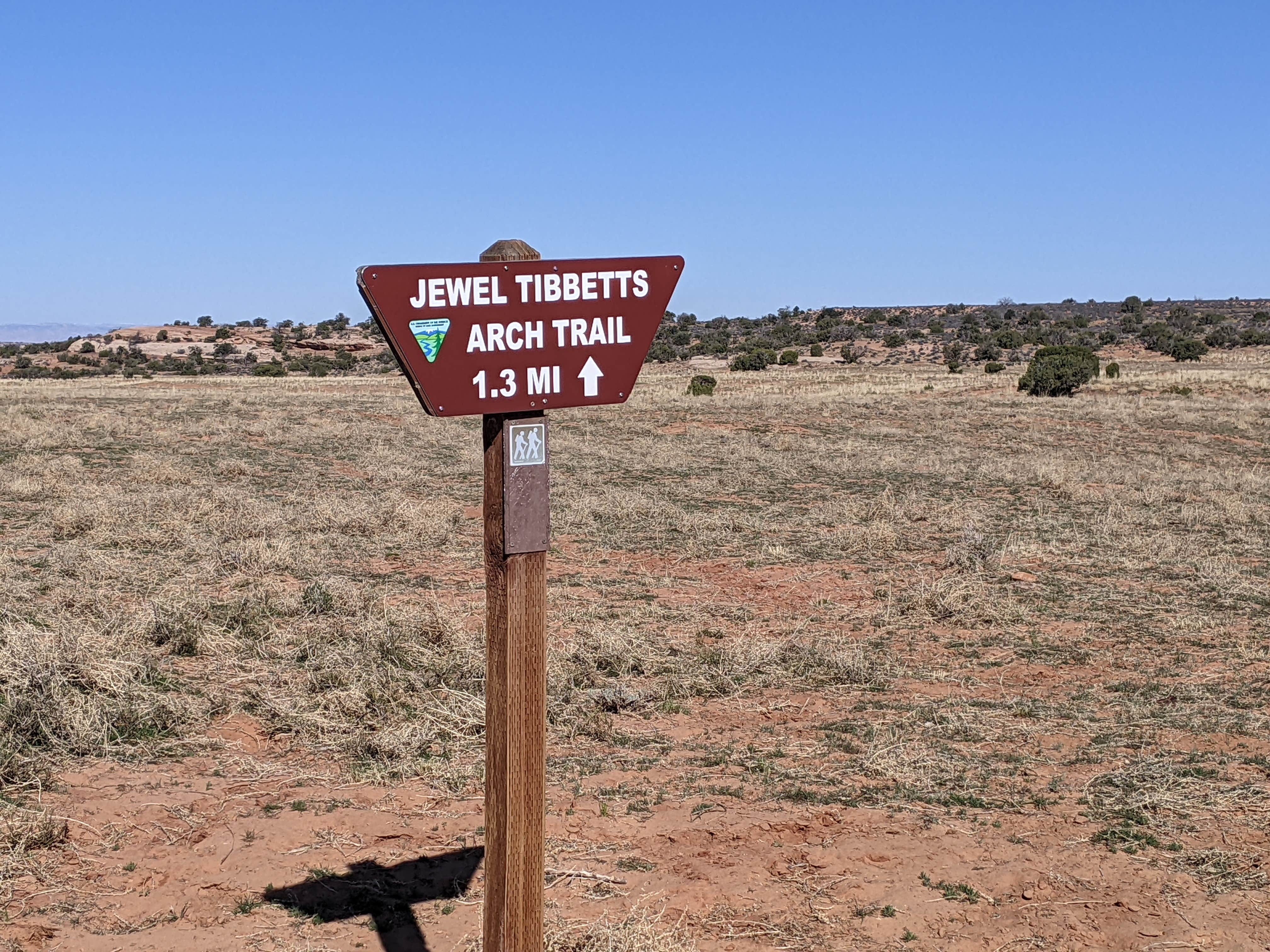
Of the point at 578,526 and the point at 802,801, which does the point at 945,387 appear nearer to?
the point at 578,526

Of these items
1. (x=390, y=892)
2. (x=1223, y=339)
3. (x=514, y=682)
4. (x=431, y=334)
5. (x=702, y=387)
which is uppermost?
(x=1223, y=339)

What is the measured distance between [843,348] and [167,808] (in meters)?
67.8

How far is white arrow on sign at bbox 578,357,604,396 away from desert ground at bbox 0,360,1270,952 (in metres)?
2.17

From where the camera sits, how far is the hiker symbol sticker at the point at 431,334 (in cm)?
307

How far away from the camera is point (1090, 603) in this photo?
392 inches

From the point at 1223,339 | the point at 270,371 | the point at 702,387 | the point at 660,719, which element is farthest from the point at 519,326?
the point at 1223,339

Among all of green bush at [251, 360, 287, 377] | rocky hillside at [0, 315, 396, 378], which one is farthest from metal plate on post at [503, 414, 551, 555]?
green bush at [251, 360, 287, 377]

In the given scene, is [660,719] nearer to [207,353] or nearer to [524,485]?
[524,485]

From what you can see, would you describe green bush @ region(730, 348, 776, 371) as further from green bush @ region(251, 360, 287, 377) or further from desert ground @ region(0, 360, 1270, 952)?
desert ground @ region(0, 360, 1270, 952)

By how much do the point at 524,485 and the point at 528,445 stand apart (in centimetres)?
12

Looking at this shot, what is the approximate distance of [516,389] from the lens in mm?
3201

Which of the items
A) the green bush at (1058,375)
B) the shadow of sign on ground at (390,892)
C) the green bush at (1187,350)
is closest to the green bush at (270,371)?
the green bush at (1058,375)

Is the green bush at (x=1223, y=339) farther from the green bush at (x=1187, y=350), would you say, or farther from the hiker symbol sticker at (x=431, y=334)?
the hiker symbol sticker at (x=431, y=334)

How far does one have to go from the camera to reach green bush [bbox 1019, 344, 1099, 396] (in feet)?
119
